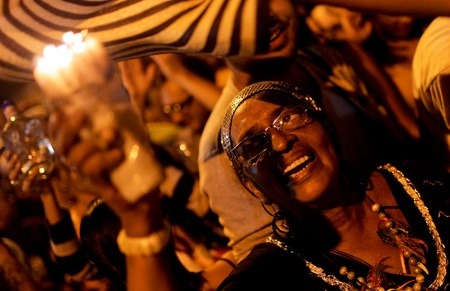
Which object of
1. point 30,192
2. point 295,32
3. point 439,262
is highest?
point 295,32

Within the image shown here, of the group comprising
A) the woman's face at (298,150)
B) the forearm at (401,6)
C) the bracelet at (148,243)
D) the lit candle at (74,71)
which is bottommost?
the woman's face at (298,150)

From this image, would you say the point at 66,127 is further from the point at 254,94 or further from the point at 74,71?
the point at 254,94

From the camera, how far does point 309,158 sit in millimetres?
2072

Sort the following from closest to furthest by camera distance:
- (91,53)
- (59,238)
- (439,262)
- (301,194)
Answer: (91,53) → (439,262) → (301,194) → (59,238)

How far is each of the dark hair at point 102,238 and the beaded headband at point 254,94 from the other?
67cm

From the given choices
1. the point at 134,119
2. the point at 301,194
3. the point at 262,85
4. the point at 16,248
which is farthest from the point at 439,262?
the point at 16,248

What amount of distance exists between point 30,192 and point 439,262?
200 cm

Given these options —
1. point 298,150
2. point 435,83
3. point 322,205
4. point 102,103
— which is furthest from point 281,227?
point 102,103

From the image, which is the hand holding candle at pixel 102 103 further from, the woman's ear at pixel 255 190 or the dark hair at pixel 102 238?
the dark hair at pixel 102 238

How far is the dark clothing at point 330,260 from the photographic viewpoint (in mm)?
1826

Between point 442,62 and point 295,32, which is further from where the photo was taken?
point 295,32

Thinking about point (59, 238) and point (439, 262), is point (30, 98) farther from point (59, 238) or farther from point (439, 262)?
point (439, 262)

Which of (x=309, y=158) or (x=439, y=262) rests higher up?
(x=309, y=158)

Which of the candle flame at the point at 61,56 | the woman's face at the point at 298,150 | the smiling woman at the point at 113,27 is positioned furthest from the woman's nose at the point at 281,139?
the candle flame at the point at 61,56
